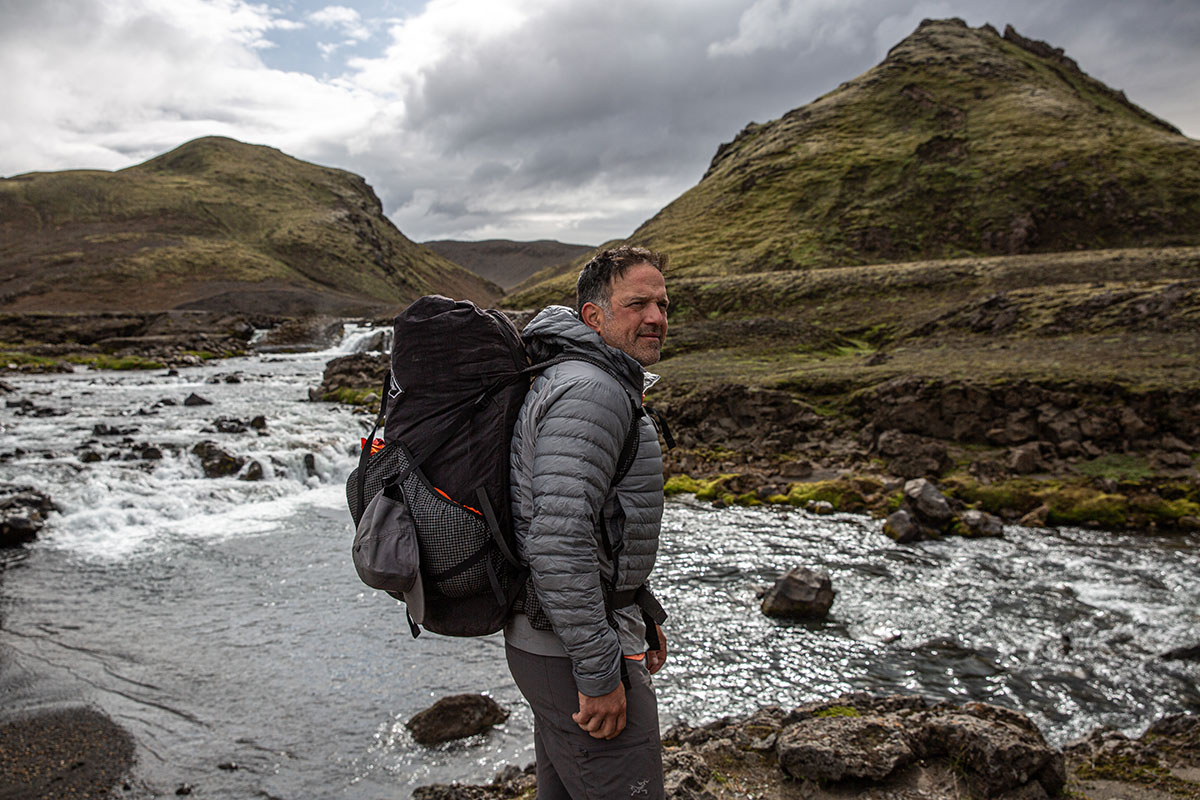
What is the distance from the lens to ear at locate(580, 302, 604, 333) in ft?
9.98

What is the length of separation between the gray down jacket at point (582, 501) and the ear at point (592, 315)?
0.48 feet

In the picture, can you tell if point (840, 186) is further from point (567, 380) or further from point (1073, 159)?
point (567, 380)

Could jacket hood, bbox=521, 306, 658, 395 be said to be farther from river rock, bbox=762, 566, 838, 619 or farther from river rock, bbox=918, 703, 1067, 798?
river rock, bbox=762, 566, 838, 619

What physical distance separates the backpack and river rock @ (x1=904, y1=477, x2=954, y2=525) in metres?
14.1

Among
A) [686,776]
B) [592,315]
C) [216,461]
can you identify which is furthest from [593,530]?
[216,461]

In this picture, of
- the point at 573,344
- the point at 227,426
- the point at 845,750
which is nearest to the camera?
the point at 573,344

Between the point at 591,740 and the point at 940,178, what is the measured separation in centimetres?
9261

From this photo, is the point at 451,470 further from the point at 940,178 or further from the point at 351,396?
the point at 940,178

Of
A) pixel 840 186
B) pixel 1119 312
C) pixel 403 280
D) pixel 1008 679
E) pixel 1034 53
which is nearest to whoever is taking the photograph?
pixel 1008 679

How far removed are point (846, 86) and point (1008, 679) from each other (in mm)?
129143

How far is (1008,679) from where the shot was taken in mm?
9047

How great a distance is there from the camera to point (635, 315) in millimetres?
2984

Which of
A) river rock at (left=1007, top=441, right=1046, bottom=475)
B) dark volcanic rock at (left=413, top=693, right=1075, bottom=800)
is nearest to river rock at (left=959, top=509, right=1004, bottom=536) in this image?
river rock at (left=1007, top=441, right=1046, bottom=475)

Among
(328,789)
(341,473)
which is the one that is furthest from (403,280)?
(328,789)
